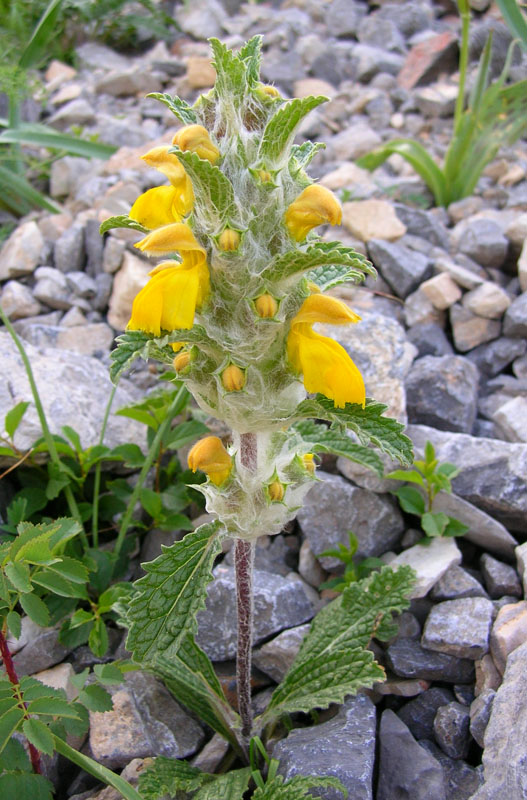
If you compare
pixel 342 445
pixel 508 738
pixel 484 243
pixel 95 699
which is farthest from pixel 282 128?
pixel 484 243

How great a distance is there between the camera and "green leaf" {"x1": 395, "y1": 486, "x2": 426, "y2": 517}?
266cm

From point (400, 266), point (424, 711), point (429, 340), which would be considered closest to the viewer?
point (424, 711)

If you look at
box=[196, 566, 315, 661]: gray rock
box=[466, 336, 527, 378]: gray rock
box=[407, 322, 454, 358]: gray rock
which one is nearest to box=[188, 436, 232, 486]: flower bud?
box=[196, 566, 315, 661]: gray rock

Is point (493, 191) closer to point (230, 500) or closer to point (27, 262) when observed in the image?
point (27, 262)

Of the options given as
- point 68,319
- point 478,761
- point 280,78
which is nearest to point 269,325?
point 478,761

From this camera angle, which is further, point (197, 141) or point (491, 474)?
point (491, 474)

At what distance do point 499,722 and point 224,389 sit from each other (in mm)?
1284

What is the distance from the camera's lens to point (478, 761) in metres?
2.16

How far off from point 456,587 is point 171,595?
3.87 ft

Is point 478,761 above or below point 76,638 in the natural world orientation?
below

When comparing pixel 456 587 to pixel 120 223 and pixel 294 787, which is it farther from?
pixel 120 223

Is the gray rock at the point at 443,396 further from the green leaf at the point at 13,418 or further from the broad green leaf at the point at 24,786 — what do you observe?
the broad green leaf at the point at 24,786

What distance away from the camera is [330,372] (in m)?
1.63

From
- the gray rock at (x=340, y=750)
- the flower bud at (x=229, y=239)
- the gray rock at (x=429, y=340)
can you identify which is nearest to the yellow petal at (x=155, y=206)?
the flower bud at (x=229, y=239)
